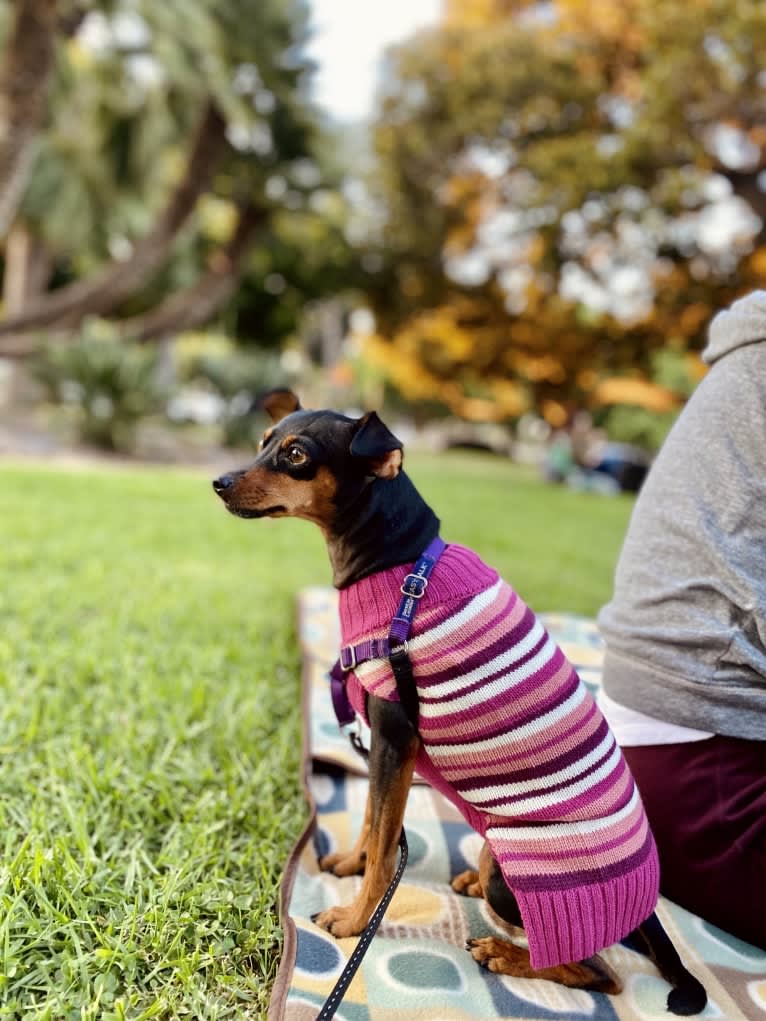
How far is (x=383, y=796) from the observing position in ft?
5.46

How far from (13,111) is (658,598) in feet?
29.9

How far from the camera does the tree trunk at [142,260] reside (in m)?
11.2

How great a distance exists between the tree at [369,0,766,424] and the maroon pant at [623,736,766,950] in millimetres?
10671

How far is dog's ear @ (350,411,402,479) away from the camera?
1.62 m

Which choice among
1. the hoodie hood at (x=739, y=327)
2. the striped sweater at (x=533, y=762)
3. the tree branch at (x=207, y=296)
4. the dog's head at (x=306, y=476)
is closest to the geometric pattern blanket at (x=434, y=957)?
the striped sweater at (x=533, y=762)

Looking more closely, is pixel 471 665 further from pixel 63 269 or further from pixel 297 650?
pixel 63 269

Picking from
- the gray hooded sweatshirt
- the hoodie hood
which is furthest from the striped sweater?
the hoodie hood

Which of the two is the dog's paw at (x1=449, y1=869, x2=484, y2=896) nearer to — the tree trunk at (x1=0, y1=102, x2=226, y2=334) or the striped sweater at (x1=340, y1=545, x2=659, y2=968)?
the striped sweater at (x1=340, y1=545, x2=659, y2=968)

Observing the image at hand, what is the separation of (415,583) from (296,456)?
0.41 meters

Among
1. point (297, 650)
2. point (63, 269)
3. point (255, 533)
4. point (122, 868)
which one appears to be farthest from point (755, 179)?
point (63, 269)

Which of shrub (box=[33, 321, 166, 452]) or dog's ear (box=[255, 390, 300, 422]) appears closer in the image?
dog's ear (box=[255, 390, 300, 422])

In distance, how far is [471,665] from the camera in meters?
1.56

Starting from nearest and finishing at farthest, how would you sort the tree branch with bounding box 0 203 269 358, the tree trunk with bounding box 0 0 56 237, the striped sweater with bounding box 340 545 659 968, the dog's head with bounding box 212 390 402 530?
the striped sweater with bounding box 340 545 659 968
the dog's head with bounding box 212 390 402 530
the tree trunk with bounding box 0 0 56 237
the tree branch with bounding box 0 203 269 358

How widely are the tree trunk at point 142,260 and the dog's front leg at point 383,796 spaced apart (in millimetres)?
11262
